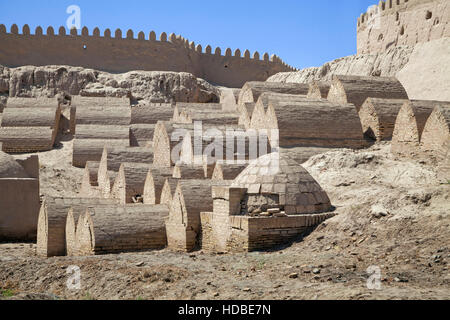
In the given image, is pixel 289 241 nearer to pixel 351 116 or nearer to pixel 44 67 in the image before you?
pixel 351 116

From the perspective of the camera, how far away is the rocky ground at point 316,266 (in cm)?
633

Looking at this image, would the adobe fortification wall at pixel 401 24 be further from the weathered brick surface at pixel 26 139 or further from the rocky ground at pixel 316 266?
the weathered brick surface at pixel 26 139

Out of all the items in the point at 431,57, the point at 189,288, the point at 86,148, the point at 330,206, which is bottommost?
the point at 189,288

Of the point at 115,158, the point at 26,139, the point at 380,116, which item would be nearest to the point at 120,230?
the point at 115,158

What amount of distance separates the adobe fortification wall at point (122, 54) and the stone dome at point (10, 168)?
14175 mm

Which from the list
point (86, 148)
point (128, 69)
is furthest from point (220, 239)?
point (128, 69)

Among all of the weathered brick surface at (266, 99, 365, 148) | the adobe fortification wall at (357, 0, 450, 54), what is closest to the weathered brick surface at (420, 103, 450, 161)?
the weathered brick surface at (266, 99, 365, 148)

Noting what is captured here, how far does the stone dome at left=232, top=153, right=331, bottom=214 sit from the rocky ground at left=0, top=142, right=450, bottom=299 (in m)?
0.48

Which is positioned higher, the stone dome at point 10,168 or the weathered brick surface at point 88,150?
the weathered brick surface at point 88,150

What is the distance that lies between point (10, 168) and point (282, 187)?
6970mm

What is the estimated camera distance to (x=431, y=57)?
18406mm

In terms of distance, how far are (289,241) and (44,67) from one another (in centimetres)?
1978

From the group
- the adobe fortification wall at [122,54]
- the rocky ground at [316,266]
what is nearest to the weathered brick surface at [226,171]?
the rocky ground at [316,266]

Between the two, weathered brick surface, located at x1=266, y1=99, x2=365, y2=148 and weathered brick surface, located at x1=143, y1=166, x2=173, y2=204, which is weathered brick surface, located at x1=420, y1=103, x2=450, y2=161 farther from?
weathered brick surface, located at x1=143, y1=166, x2=173, y2=204
